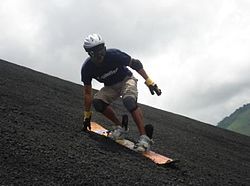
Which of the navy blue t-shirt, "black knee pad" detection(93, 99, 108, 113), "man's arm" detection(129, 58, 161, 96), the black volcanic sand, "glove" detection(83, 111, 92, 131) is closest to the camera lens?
the black volcanic sand

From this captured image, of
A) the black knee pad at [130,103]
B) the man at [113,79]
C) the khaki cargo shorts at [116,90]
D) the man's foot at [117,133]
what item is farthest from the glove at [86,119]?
the black knee pad at [130,103]

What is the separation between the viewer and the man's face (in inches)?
273

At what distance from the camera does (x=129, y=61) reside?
23.2 feet

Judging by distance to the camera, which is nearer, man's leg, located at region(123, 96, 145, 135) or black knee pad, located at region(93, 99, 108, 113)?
man's leg, located at region(123, 96, 145, 135)

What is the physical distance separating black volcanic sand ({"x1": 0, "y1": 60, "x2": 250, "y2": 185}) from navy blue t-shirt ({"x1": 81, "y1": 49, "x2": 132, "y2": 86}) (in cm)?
104

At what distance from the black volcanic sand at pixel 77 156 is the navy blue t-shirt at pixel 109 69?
1.04 metres

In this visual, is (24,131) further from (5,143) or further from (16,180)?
(16,180)

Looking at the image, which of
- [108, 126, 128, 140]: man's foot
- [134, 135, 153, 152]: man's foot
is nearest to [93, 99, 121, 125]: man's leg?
[108, 126, 128, 140]: man's foot

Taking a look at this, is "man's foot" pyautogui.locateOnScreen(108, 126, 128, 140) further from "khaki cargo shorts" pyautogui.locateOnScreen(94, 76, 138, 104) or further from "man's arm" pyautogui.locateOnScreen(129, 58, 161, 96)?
"man's arm" pyautogui.locateOnScreen(129, 58, 161, 96)

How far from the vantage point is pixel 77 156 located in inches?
228

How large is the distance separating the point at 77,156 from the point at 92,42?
209 cm

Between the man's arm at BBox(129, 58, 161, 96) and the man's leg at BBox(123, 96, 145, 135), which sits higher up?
the man's arm at BBox(129, 58, 161, 96)

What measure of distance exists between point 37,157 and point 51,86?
27.7 feet

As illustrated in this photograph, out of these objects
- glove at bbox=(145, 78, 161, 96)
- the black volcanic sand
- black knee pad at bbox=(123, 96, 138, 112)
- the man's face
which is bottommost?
the black volcanic sand
